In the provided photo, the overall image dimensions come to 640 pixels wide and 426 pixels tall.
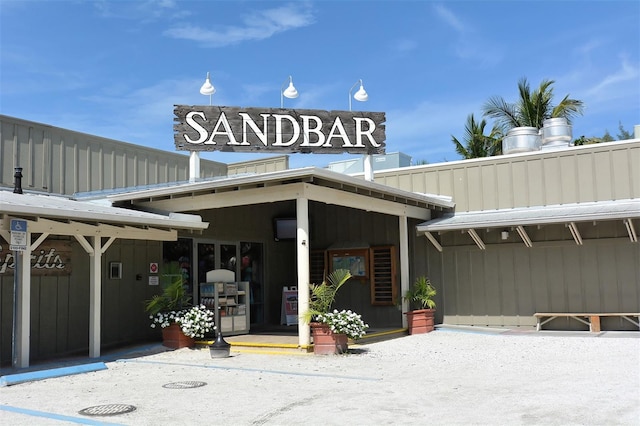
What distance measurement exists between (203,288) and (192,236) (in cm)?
163

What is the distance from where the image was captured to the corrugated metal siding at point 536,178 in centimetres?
1357

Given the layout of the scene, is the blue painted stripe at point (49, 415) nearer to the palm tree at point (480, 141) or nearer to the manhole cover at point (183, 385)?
the manhole cover at point (183, 385)

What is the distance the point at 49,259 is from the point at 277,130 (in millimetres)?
5649

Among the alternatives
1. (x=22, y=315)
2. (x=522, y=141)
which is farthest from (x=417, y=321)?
(x=22, y=315)

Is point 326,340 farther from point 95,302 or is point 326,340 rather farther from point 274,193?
point 95,302

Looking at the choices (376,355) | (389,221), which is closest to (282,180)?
(376,355)

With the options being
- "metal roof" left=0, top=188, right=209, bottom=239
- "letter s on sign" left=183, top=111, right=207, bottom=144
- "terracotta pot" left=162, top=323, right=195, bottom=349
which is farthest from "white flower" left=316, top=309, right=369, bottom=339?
"letter s on sign" left=183, top=111, right=207, bottom=144

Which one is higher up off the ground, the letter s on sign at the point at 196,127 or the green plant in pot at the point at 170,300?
the letter s on sign at the point at 196,127

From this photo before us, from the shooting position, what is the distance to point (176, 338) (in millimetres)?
12016

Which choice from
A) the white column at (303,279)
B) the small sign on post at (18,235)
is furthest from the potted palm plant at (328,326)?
the small sign on post at (18,235)

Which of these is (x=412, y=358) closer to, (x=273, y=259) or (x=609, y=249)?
(x=609, y=249)

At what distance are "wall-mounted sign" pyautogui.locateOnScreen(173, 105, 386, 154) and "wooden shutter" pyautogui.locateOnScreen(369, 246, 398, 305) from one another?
251 cm

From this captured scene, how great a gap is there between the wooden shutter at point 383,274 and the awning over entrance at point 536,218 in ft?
3.68

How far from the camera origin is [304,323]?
35.4 feet
